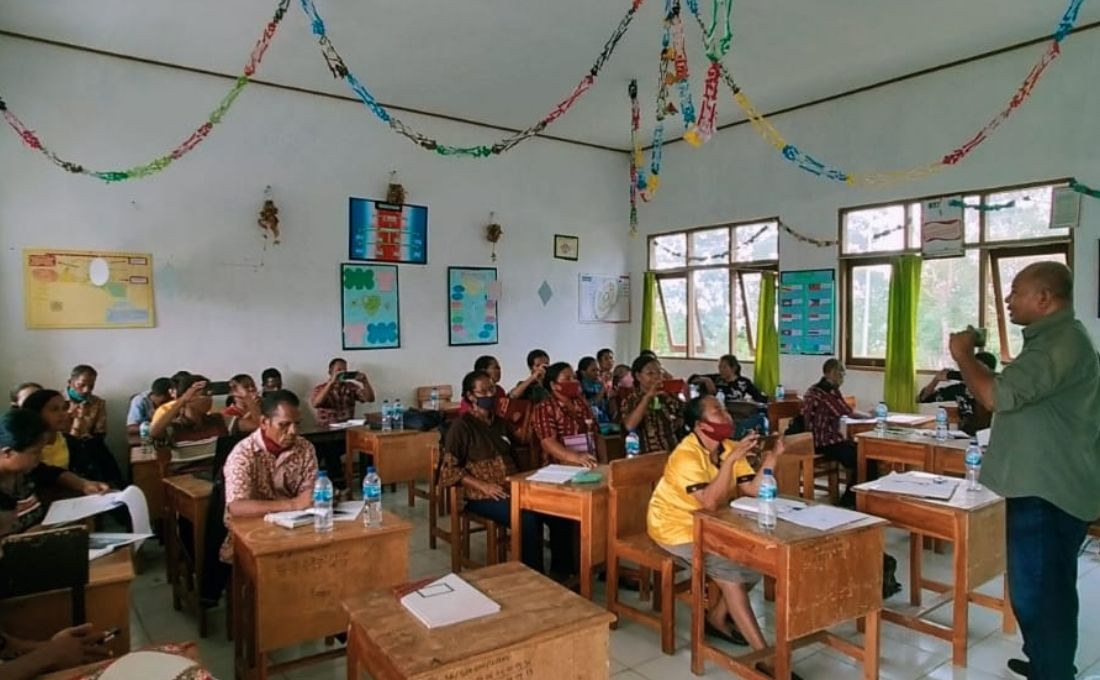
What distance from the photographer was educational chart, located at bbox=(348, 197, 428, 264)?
23.0ft

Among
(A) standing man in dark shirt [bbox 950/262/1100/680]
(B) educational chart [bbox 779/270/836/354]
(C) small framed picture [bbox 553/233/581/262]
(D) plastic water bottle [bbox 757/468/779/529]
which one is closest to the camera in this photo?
(A) standing man in dark shirt [bbox 950/262/1100/680]

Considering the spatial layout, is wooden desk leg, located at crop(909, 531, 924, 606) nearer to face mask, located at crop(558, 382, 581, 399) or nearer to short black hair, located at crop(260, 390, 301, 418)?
face mask, located at crop(558, 382, 581, 399)

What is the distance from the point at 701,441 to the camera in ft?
9.86

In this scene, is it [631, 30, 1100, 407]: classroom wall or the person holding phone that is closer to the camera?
[631, 30, 1100, 407]: classroom wall

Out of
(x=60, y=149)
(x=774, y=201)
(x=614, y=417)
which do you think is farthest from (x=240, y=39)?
(x=774, y=201)

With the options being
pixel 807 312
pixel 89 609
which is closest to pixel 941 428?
pixel 807 312

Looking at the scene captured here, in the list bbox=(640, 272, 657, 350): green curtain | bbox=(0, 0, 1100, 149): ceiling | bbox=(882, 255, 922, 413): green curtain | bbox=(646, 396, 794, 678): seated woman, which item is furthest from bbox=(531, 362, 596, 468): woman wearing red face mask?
bbox=(640, 272, 657, 350): green curtain

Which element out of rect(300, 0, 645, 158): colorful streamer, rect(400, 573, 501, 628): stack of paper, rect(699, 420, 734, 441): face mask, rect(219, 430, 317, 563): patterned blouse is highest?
rect(300, 0, 645, 158): colorful streamer

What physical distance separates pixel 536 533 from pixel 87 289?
4.40 m

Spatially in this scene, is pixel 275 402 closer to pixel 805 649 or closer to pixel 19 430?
pixel 19 430

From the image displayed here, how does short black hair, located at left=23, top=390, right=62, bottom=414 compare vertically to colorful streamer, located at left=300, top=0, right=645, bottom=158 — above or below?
below

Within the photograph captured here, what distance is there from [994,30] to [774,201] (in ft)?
8.44

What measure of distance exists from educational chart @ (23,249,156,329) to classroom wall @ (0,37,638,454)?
76mm

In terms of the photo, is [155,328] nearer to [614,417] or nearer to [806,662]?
[614,417]
